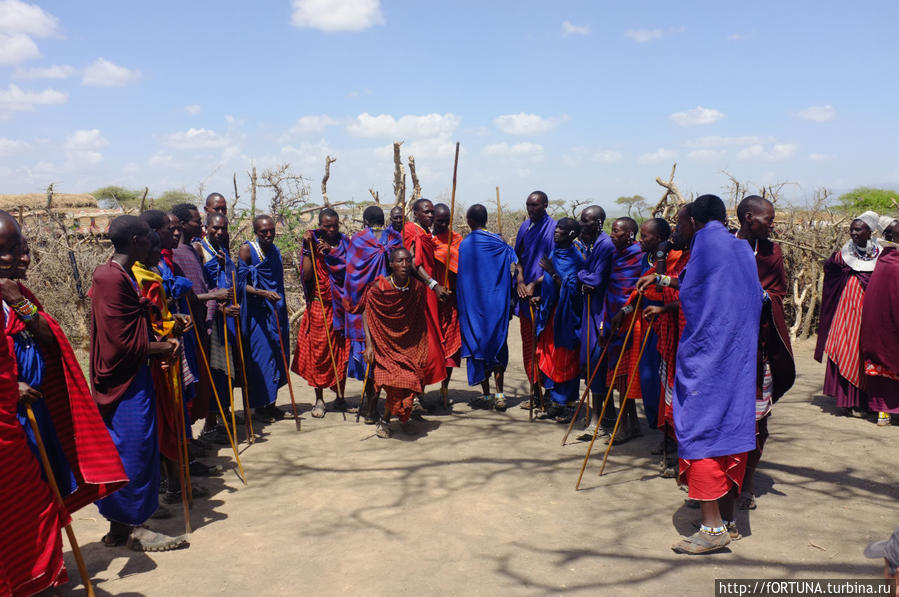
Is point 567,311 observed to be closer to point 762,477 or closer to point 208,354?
point 762,477

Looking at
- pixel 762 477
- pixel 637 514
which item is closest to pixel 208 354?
pixel 637 514

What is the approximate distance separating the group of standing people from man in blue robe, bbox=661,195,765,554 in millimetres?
11

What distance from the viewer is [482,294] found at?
6688 mm

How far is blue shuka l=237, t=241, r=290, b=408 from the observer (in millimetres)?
5934

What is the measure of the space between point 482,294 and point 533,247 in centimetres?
77

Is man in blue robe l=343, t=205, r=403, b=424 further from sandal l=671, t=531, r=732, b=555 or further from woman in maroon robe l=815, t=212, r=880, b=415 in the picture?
woman in maroon robe l=815, t=212, r=880, b=415

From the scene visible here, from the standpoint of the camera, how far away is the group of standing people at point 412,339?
305 centimetres

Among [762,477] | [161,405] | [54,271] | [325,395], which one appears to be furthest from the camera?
[54,271]

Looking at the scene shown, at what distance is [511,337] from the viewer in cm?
1122

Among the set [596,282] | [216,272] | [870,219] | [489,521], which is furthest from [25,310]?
[870,219]

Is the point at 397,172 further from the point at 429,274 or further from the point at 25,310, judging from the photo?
the point at 25,310

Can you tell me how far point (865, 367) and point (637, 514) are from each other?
11.9ft

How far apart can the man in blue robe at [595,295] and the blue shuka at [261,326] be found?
2.96m

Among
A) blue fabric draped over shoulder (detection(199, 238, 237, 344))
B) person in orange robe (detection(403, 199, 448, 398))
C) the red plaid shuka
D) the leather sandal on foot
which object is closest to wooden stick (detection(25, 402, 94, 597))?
the leather sandal on foot
